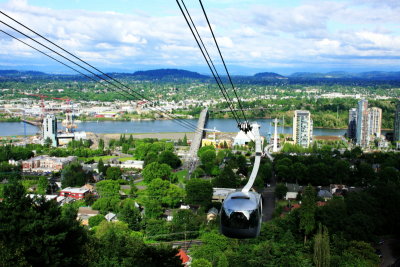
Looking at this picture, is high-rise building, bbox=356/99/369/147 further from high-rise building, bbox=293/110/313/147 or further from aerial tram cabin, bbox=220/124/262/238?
aerial tram cabin, bbox=220/124/262/238

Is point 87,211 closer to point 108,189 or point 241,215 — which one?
point 108,189

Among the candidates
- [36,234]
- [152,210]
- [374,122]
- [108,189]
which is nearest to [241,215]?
[36,234]

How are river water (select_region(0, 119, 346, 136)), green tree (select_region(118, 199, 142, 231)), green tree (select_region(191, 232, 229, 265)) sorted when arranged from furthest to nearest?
river water (select_region(0, 119, 346, 136)) → green tree (select_region(118, 199, 142, 231)) → green tree (select_region(191, 232, 229, 265))

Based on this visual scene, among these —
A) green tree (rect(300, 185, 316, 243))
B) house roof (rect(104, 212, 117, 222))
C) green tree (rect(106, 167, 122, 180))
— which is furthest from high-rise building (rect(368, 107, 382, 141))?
house roof (rect(104, 212, 117, 222))

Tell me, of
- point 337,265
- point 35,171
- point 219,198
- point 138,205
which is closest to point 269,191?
point 219,198

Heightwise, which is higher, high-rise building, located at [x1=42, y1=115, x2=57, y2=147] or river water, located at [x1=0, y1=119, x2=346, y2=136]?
high-rise building, located at [x1=42, y1=115, x2=57, y2=147]

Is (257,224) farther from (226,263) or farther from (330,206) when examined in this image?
(330,206)

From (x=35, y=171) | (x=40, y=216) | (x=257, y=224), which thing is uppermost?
(x=257, y=224)

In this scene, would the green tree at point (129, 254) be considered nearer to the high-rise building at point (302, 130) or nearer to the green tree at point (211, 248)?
the green tree at point (211, 248)
